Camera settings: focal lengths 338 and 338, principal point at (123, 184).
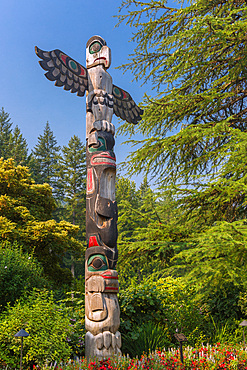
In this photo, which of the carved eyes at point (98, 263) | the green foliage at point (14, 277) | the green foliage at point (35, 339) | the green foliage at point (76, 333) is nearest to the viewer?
the green foliage at point (35, 339)

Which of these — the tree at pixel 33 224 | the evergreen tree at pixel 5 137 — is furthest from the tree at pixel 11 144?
the tree at pixel 33 224

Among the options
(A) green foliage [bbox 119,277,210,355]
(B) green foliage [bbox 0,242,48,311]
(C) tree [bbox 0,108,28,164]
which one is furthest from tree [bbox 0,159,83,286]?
(C) tree [bbox 0,108,28,164]

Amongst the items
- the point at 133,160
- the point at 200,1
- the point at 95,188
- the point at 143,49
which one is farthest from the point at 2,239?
the point at 200,1

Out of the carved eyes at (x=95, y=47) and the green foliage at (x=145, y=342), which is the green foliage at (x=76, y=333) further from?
the carved eyes at (x=95, y=47)

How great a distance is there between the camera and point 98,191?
677 cm

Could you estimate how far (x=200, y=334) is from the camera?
8703 millimetres

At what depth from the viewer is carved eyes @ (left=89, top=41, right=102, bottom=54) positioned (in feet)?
26.7

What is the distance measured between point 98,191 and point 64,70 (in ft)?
9.46

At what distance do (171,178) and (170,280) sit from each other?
3794mm

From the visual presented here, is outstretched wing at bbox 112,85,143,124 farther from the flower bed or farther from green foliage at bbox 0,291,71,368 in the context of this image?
the flower bed

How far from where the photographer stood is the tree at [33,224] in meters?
12.9

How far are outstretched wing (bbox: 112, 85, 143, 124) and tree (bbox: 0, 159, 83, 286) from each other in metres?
5.88

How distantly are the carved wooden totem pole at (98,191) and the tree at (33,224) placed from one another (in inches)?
243

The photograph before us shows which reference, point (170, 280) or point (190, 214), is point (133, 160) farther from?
point (170, 280)
